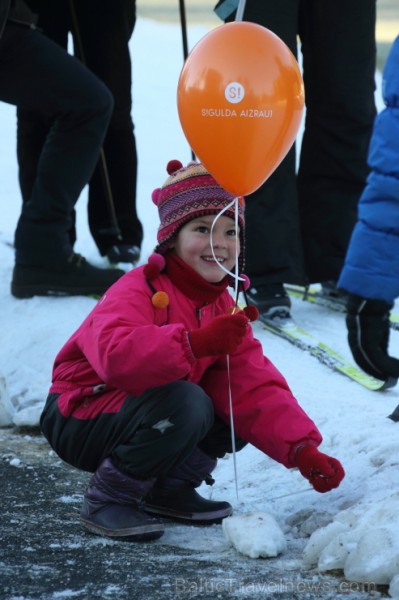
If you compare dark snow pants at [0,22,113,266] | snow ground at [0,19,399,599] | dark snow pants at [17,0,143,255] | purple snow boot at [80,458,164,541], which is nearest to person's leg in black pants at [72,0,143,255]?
dark snow pants at [17,0,143,255]

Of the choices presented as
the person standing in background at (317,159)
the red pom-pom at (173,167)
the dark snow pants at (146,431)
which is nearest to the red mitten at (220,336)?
the dark snow pants at (146,431)

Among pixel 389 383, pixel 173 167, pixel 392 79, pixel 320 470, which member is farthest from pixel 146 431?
pixel 389 383

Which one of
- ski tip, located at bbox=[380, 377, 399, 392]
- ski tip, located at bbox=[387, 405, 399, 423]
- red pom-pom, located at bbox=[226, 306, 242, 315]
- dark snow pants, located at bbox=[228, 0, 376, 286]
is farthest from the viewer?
dark snow pants, located at bbox=[228, 0, 376, 286]

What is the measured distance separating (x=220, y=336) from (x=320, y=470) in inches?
16.2

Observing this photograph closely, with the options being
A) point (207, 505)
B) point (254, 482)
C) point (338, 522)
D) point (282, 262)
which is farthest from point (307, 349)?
point (338, 522)

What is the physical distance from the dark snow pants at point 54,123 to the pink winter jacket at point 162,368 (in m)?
1.70

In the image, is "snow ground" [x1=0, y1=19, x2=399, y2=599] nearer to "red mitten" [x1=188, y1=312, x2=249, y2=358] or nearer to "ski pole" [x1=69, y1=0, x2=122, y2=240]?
"ski pole" [x1=69, y1=0, x2=122, y2=240]

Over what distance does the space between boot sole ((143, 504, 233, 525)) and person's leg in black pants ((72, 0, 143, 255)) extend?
258cm

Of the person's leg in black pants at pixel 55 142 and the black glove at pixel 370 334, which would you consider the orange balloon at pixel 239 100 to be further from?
the person's leg in black pants at pixel 55 142

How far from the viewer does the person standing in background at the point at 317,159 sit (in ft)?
14.7

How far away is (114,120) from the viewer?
5195mm

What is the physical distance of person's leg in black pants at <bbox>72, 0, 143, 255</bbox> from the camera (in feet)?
16.4

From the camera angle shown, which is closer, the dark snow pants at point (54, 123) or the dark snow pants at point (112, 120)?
the dark snow pants at point (54, 123)

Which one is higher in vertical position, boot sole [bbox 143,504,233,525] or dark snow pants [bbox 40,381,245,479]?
dark snow pants [bbox 40,381,245,479]
